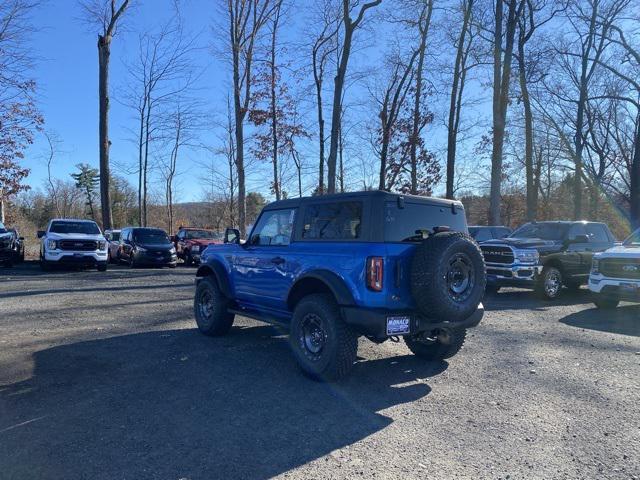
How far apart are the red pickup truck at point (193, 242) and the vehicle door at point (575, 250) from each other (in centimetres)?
1445

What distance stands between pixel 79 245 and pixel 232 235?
11.8 m

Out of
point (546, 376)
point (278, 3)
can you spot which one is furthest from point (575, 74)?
point (546, 376)

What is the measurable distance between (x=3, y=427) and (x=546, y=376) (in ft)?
18.2

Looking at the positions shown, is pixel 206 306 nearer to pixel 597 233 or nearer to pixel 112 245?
pixel 597 233

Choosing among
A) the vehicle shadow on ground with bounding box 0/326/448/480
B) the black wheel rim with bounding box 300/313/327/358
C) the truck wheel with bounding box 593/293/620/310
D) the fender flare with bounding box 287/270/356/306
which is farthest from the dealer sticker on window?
the truck wheel with bounding box 593/293/620/310

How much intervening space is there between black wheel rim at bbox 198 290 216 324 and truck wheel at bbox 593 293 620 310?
790 centimetres

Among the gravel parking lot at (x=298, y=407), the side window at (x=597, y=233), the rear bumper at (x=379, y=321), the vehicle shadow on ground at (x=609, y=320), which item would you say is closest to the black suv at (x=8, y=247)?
the gravel parking lot at (x=298, y=407)

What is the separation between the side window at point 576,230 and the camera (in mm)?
13153

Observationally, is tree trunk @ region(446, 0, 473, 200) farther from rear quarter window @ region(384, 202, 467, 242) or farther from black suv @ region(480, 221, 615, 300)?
rear quarter window @ region(384, 202, 467, 242)

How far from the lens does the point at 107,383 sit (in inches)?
211

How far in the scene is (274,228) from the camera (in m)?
6.75

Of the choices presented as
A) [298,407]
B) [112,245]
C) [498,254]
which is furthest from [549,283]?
[112,245]

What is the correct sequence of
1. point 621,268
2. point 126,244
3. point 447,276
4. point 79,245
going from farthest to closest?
point 126,244
point 79,245
point 621,268
point 447,276

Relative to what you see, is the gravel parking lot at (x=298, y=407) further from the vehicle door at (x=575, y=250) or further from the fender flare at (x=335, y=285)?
the vehicle door at (x=575, y=250)
